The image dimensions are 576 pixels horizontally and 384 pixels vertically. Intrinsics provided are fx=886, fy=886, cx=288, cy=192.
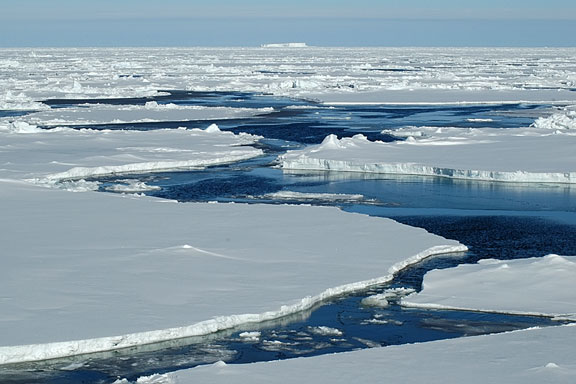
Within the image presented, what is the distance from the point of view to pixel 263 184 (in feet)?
52.2

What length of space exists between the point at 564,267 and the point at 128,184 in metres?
8.69

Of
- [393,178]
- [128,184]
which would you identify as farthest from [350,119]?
[128,184]

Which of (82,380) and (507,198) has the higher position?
(507,198)

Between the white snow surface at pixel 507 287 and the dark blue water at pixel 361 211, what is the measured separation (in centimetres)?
20

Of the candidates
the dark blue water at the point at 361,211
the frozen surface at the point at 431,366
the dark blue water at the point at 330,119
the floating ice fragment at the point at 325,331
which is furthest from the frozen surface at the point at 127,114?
the frozen surface at the point at 431,366

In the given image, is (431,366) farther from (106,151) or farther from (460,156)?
(106,151)

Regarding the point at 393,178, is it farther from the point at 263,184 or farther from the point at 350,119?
the point at 350,119

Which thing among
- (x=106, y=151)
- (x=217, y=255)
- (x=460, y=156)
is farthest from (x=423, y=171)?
(x=217, y=255)

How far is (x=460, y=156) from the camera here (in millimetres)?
17859

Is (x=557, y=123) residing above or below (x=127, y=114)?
below

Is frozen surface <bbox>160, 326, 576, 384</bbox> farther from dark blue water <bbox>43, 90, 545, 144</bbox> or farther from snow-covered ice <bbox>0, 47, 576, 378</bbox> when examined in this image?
dark blue water <bbox>43, 90, 545, 144</bbox>

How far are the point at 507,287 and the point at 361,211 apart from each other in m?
4.81

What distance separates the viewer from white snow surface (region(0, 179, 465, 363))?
7512 millimetres

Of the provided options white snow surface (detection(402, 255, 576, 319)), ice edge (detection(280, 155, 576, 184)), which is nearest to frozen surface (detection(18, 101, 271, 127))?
ice edge (detection(280, 155, 576, 184))
